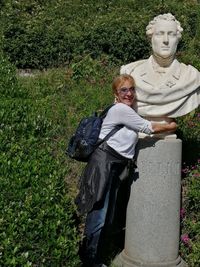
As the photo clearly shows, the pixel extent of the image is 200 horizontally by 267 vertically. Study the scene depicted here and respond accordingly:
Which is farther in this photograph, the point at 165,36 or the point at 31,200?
the point at 165,36

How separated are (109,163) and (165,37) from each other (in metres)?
1.20

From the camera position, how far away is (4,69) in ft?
26.5

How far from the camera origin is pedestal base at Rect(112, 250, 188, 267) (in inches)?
186

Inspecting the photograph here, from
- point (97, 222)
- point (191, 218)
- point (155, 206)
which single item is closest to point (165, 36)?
point (155, 206)

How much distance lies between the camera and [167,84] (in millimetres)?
4711

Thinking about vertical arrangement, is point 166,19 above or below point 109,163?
above

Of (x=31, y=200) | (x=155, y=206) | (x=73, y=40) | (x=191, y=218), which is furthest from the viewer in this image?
(x=73, y=40)

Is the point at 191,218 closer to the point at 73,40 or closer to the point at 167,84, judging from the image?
the point at 167,84

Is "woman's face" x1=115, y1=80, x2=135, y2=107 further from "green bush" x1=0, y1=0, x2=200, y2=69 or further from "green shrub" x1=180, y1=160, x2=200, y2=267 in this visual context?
"green bush" x1=0, y1=0, x2=200, y2=69

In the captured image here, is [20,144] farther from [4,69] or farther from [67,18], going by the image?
[67,18]

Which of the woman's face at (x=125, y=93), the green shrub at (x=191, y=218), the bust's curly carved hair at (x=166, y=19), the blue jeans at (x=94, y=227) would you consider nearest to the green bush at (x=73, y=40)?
the green shrub at (x=191, y=218)

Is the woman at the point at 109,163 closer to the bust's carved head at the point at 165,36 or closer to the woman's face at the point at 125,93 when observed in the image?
the woman's face at the point at 125,93

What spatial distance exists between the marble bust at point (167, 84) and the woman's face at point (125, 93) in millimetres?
225

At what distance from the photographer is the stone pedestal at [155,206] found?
4.64 m
